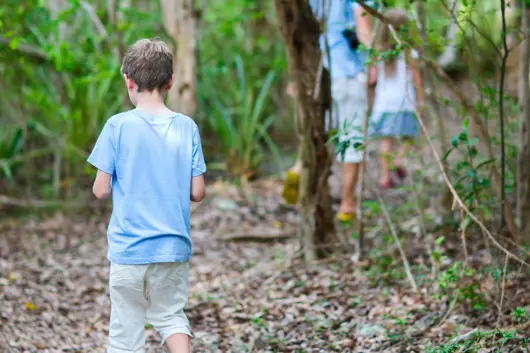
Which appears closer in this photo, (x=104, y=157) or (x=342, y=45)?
(x=104, y=157)

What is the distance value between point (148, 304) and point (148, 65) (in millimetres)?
851

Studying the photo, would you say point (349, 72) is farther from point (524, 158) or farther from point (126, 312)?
A: point (126, 312)

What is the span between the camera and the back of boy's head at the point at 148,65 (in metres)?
2.39

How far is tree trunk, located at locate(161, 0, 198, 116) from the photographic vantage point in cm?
546

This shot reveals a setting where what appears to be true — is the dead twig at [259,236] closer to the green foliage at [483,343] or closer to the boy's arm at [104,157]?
the green foliage at [483,343]

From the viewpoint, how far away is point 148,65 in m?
2.39

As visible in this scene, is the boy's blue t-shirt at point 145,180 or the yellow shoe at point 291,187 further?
the yellow shoe at point 291,187

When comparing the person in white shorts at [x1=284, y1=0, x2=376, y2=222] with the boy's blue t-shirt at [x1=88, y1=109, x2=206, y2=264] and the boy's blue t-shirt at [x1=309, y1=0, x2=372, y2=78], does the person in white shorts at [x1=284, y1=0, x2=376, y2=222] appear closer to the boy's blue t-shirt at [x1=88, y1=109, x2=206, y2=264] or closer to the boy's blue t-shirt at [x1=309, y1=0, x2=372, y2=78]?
the boy's blue t-shirt at [x1=309, y1=0, x2=372, y2=78]

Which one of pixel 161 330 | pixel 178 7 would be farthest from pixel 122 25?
pixel 161 330

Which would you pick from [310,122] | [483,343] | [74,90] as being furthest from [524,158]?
[74,90]

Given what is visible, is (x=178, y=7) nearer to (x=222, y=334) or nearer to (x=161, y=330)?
(x=222, y=334)

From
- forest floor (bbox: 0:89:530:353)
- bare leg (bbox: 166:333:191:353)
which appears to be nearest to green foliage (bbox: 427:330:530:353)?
forest floor (bbox: 0:89:530:353)

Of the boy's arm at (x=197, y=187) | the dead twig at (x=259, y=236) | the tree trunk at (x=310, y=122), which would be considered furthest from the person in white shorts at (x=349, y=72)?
the boy's arm at (x=197, y=187)

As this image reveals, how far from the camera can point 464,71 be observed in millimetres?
11203
